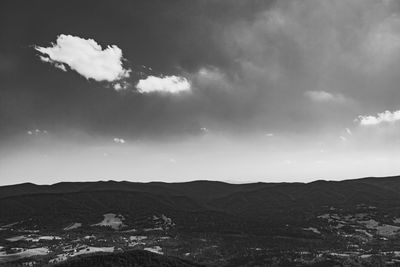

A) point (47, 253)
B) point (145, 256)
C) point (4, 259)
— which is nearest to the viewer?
point (145, 256)

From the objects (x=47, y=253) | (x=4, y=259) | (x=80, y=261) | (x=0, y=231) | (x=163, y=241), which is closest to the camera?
(x=80, y=261)

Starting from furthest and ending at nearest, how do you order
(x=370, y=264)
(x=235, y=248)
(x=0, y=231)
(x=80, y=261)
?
(x=0, y=231) → (x=235, y=248) → (x=370, y=264) → (x=80, y=261)

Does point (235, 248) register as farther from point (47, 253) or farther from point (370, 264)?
point (47, 253)

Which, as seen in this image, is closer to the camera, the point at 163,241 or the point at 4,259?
the point at 4,259

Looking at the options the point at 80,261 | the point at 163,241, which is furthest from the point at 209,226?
the point at 80,261

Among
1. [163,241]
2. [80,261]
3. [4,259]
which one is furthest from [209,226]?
[80,261]

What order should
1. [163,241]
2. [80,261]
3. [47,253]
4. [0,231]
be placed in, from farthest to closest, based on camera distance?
[0,231], [163,241], [47,253], [80,261]

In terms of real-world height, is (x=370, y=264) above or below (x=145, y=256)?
below

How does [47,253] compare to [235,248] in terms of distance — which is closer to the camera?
[47,253]

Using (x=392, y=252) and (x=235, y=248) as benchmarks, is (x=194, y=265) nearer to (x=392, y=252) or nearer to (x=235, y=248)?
(x=235, y=248)
